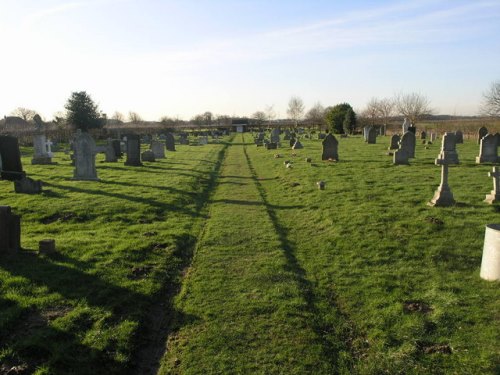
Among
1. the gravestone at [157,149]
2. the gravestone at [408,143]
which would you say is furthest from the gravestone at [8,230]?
the gravestone at [157,149]

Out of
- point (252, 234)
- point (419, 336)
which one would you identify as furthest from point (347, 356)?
point (252, 234)

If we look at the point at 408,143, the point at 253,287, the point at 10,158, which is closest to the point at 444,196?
the point at 253,287

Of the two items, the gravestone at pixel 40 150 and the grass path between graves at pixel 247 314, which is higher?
the gravestone at pixel 40 150

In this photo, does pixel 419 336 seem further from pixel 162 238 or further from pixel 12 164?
pixel 12 164

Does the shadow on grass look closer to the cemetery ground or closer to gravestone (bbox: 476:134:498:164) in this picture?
the cemetery ground

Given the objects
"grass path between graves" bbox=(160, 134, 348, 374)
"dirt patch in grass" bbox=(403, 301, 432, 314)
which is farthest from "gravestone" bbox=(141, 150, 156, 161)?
"dirt patch in grass" bbox=(403, 301, 432, 314)

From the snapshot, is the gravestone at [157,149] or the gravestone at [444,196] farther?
the gravestone at [157,149]

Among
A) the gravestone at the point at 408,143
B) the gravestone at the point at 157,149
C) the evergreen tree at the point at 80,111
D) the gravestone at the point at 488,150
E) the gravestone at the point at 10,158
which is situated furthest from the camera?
Answer: the evergreen tree at the point at 80,111

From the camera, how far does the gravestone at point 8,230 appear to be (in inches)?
299

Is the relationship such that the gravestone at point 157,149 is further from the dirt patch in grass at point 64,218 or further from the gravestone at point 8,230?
the gravestone at point 8,230

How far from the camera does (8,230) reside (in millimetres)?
7656

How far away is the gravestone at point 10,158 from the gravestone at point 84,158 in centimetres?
→ 243

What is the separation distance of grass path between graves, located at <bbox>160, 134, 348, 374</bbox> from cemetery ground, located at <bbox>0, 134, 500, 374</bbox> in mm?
24

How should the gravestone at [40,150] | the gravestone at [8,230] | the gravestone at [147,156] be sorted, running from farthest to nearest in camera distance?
1. the gravestone at [147,156]
2. the gravestone at [40,150]
3. the gravestone at [8,230]
